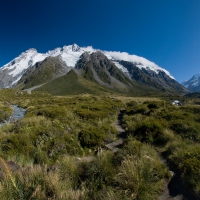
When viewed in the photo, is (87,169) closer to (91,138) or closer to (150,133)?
(91,138)

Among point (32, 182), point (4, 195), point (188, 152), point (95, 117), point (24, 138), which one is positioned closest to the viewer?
point (4, 195)

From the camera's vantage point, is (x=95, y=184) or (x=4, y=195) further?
(x=95, y=184)

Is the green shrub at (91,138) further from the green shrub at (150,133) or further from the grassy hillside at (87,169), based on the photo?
the green shrub at (150,133)

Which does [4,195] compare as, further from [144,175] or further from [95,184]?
[144,175]

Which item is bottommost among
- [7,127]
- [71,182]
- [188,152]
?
[71,182]

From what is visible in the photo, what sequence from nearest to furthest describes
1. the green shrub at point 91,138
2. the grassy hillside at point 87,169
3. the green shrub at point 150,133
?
the grassy hillside at point 87,169, the green shrub at point 91,138, the green shrub at point 150,133

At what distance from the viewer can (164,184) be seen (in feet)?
17.0

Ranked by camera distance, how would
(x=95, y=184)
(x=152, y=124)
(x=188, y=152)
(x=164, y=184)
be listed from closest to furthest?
(x=95, y=184) → (x=164, y=184) → (x=188, y=152) → (x=152, y=124)

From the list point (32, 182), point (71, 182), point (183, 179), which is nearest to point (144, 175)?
point (183, 179)

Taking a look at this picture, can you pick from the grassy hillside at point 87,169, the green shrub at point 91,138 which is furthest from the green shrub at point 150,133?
the green shrub at point 91,138

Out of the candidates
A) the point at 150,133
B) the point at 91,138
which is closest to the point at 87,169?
the point at 91,138

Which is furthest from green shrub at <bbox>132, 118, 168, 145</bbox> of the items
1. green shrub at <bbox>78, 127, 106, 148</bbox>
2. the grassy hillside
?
green shrub at <bbox>78, 127, 106, 148</bbox>

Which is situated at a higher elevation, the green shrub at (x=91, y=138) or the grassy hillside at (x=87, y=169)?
the green shrub at (x=91, y=138)

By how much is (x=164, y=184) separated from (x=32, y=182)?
4.15 metres
